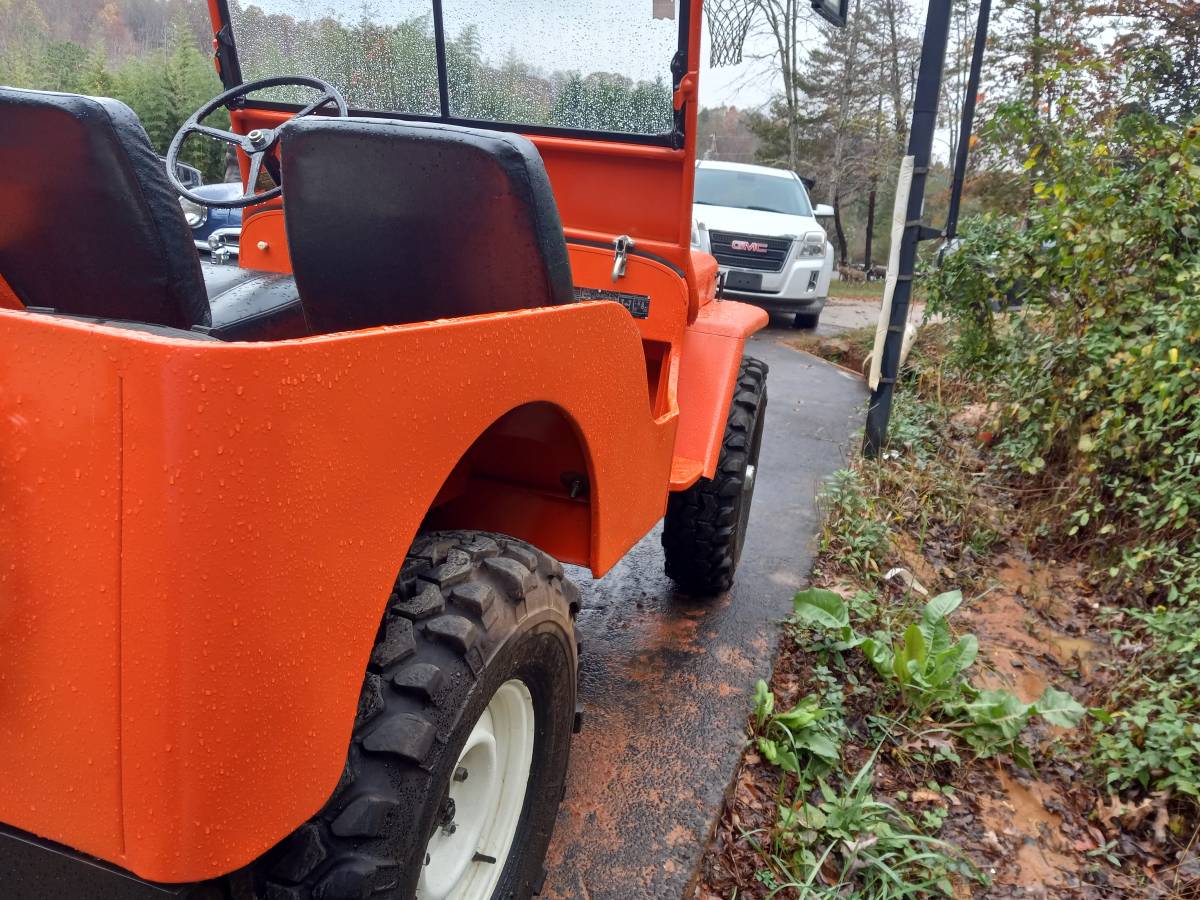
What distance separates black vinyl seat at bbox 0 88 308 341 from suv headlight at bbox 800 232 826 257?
335 inches

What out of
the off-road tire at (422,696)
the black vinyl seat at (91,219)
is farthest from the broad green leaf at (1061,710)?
the black vinyl seat at (91,219)

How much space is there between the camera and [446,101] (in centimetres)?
289

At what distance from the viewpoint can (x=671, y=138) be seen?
8.56 feet

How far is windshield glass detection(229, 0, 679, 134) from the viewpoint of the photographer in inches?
103

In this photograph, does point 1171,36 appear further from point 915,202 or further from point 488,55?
point 488,55

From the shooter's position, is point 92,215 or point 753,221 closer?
point 92,215

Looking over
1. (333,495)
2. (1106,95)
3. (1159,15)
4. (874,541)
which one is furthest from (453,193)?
(1159,15)

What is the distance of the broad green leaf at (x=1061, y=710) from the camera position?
2.73 m

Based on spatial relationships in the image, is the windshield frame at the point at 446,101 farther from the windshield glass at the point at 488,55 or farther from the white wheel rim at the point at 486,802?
the white wheel rim at the point at 486,802

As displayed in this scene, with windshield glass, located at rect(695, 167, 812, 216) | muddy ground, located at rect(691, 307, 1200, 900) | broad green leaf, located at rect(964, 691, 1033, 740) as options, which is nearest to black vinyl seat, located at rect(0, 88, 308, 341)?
muddy ground, located at rect(691, 307, 1200, 900)

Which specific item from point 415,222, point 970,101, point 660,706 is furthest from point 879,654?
point 970,101

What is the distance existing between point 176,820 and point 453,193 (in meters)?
1.09

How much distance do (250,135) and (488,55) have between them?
31.4 inches

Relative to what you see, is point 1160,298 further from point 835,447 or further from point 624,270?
point 624,270
